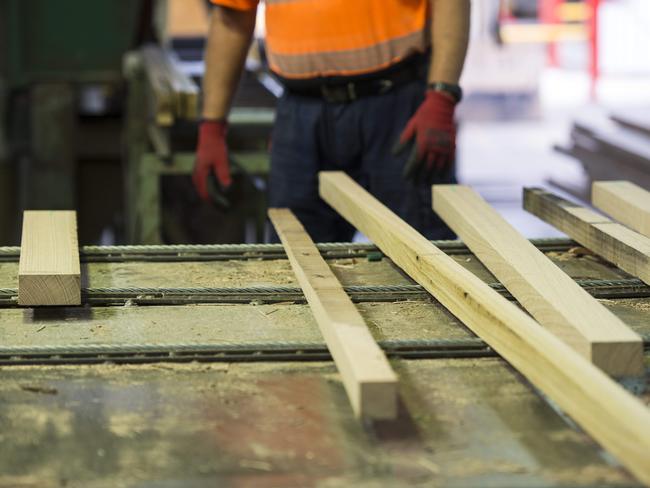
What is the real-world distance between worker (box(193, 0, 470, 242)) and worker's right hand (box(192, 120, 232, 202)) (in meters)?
0.02

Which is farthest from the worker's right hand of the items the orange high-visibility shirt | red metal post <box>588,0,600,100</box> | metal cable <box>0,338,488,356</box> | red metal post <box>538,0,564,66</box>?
red metal post <box>538,0,564,66</box>

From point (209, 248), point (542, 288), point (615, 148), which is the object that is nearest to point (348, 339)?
point (542, 288)

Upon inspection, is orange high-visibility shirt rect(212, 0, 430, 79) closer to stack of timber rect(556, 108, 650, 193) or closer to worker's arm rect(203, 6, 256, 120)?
worker's arm rect(203, 6, 256, 120)

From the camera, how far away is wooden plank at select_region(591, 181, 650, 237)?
2293 millimetres

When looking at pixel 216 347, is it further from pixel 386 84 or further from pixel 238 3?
pixel 238 3

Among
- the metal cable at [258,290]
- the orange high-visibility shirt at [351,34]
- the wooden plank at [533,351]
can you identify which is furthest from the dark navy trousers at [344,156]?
the metal cable at [258,290]

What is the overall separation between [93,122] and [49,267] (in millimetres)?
4670

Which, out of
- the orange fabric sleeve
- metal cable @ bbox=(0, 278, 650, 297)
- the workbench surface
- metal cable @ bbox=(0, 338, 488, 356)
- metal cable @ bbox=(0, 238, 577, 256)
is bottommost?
the workbench surface

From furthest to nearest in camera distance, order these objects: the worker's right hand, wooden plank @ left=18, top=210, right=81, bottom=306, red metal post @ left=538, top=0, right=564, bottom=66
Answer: red metal post @ left=538, top=0, right=564, bottom=66 < the worker's right hand < wooden plank @ left=18, top=210, right=81, bottom=306

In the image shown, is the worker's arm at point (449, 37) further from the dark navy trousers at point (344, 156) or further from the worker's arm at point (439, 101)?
the dark navy trousers at point (344, 156)

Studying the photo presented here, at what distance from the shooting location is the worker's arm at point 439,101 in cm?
309

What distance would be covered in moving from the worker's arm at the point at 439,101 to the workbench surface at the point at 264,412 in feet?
3.89

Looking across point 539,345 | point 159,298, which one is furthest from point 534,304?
point 159,298

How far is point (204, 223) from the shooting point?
5.29 meters
